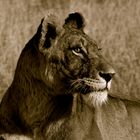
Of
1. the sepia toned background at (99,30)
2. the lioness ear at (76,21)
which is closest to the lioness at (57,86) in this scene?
the lioness ear at (76,21)

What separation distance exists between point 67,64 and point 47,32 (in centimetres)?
25

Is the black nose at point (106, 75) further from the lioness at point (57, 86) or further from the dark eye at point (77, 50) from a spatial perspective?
the dark eye at point (77, 50)

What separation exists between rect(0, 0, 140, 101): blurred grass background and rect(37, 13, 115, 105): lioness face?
5.13 ft

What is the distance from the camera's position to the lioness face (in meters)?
5.62

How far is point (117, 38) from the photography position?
7.66m

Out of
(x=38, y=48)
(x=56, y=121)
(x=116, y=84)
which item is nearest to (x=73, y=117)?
(x=56, y=121)

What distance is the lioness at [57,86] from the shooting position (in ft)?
18.6

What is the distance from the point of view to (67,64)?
225 inches

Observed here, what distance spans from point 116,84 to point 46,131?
1762mm

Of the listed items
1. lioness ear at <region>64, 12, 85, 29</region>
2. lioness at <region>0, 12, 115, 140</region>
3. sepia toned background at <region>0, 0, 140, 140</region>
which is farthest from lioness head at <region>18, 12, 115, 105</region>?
sepia toned background at <region>0, 0, 140, 140</region>

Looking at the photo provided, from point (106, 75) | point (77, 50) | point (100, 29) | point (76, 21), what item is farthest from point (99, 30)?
point (106, 75)

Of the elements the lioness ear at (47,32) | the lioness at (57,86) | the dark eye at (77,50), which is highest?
the lioness ear at (47,32)

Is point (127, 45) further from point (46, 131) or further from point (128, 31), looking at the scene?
point (46, 131)

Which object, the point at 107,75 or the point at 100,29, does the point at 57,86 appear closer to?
the point at 107,75
